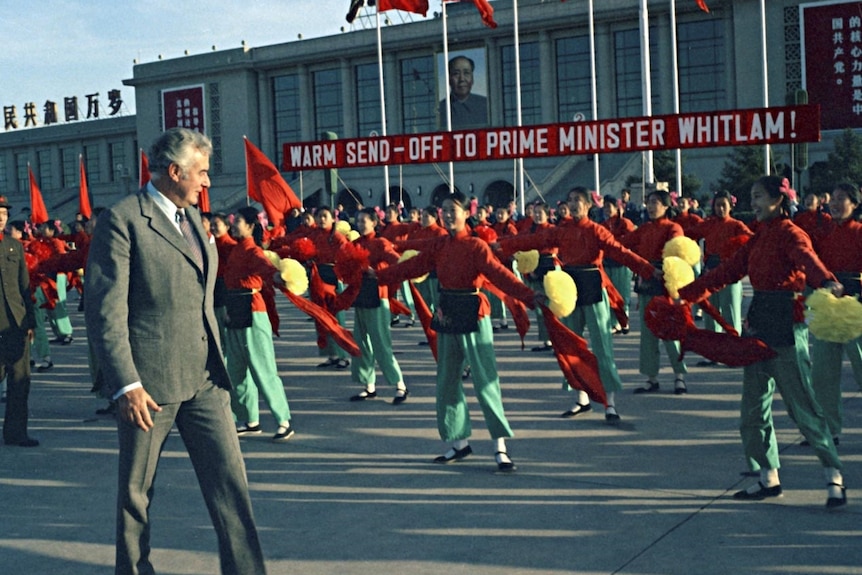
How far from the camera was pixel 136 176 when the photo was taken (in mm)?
65438

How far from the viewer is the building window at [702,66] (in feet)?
147

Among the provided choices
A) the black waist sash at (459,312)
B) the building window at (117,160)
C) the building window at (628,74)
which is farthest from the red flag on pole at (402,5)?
the building window at (117,160)

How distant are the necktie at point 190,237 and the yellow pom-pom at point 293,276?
4.15 meters

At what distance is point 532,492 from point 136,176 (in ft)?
206

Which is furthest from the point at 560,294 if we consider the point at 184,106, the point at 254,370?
the point at 184,106

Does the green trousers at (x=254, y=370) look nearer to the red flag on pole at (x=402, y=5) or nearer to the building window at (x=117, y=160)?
the red flag on pole at (x=402, y=5)

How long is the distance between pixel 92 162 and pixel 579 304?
2576 inches

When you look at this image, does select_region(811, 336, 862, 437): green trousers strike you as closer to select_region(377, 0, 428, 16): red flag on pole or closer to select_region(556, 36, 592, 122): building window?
select_region(377, 0, 428, 16): red flag on pole

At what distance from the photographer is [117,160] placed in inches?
2665

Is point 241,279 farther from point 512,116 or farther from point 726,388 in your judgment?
point 512,116

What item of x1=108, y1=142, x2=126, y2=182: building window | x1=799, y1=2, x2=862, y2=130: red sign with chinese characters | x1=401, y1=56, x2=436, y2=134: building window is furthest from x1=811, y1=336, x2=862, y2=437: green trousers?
x1=108, y1=142, x2=126, y2=182: building window

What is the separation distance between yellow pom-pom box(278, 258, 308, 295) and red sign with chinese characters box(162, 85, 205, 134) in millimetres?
51216

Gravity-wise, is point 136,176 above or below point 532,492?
above

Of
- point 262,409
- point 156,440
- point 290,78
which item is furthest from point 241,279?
point 290,78
